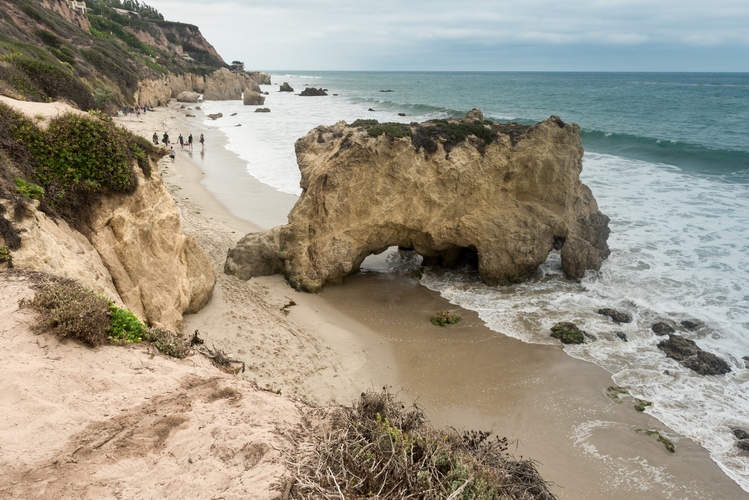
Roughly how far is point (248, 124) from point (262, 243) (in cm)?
3769

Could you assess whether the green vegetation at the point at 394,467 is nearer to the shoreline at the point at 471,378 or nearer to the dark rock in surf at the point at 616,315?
the shoreline at the point at 471,378

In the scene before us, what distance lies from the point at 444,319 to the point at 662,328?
596 cm

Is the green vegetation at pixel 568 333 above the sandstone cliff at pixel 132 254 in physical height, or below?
below

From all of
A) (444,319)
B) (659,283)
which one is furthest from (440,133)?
(659,283)

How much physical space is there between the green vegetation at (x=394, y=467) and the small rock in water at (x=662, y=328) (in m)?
9.04

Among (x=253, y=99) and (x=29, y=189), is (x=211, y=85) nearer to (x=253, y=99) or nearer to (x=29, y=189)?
(x=253, y=99)

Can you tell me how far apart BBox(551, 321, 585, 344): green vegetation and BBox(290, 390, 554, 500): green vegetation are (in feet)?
23.5

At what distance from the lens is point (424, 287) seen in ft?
49.6

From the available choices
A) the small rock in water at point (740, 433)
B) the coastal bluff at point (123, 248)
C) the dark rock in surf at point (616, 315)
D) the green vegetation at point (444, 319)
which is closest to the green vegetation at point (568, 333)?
the dark rock in surf at point (616, 315)

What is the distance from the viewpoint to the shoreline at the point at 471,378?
8516 millimetres

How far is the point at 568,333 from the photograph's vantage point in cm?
1233

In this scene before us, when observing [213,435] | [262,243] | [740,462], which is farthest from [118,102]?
[740,462]

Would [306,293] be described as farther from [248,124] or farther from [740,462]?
[248,124]

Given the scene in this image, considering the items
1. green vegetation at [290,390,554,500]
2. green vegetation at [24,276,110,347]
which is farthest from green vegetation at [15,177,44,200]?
green vegetation at [290,390,554,500]
